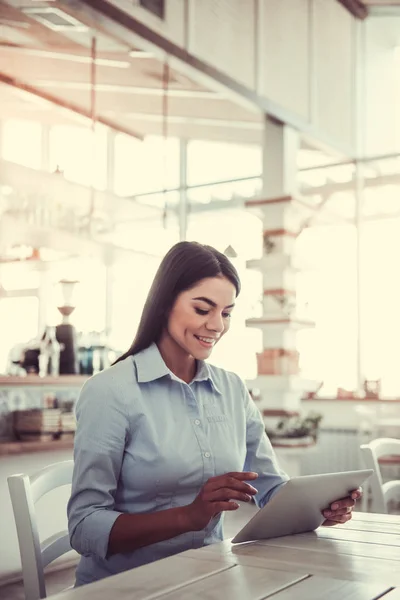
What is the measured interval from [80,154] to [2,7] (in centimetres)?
125

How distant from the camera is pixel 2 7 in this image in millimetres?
4496

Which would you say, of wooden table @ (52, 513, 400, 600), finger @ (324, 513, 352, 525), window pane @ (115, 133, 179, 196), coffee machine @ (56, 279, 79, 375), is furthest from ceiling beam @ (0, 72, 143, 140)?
wooden table @ (52, 513, 400, 600)

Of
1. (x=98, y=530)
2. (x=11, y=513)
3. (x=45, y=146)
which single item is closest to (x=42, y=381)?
(x=11, y=513)

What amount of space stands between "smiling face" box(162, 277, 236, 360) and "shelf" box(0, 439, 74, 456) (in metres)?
2.00

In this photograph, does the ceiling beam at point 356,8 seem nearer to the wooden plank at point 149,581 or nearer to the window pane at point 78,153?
the window pane at point 78,153

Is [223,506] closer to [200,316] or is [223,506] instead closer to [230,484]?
[230,484]

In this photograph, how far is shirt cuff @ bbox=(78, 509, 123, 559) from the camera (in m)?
1.61

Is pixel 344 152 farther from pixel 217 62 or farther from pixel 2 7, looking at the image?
pixel 2 7

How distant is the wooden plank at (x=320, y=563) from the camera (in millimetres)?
1294

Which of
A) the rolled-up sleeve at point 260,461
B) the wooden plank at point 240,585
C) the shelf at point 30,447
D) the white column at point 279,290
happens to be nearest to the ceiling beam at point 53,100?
the white column at point 279,290

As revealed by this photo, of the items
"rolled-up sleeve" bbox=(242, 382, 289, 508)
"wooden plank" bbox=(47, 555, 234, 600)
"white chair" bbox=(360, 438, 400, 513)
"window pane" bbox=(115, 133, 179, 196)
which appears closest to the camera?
"wooden plank" bbox=(47, 555, 234, 600)

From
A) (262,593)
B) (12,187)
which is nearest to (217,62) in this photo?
(12,187)

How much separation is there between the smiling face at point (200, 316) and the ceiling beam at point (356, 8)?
5650mm

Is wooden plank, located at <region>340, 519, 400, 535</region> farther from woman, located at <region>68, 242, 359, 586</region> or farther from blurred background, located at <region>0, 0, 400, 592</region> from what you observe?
blurred background, located at <region>0, 0, 400, 592</region>
